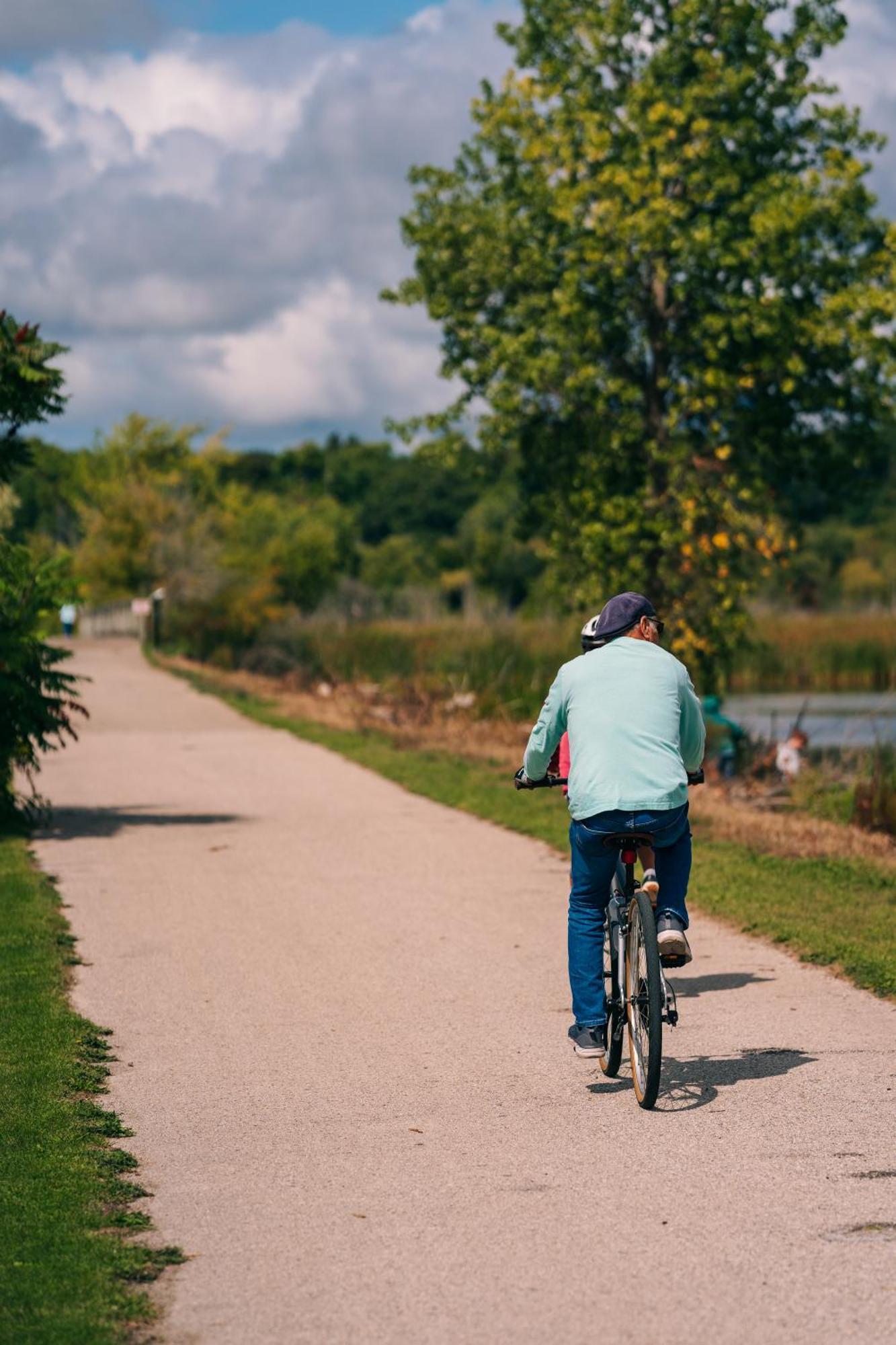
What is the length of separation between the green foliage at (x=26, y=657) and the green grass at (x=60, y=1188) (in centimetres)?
609

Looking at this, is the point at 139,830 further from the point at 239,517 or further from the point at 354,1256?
the point at 239,517

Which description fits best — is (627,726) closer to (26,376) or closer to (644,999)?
(644,999)

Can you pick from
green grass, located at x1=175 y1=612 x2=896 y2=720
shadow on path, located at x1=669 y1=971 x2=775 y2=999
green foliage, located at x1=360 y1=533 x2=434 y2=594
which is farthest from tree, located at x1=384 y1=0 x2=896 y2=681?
green foliage, located at x1=360 y1=533 x2=434 y2=594

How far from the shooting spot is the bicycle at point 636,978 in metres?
6.41

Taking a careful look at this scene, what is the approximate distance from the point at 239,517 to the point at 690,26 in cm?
5364

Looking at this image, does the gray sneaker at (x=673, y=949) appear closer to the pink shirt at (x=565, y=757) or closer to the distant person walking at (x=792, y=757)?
the pink shirt at (x=565, y=757)

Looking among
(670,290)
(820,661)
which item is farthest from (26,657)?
(820,661)

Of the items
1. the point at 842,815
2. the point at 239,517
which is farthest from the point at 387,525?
the point at 842,815

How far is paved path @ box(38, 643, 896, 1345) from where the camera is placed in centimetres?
454

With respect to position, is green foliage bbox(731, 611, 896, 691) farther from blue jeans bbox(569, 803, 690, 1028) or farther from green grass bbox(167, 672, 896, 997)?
blue jeans bbox(569, 803, 690, 1028)

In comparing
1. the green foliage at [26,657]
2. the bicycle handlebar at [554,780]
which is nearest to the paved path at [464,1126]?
the bicycle handlebar at [554,780]

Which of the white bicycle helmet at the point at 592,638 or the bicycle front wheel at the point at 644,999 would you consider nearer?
the bicycle front wheel at the point at 644,999

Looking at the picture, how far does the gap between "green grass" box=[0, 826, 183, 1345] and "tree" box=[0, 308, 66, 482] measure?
653 centimetres

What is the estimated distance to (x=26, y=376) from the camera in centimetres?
1442
